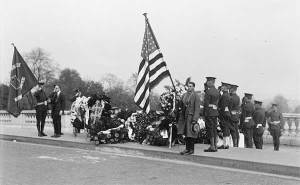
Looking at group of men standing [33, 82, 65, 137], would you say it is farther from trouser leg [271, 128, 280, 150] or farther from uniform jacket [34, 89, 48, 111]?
trouser leg [271, 128, 280, 150]

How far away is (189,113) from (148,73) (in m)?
2.23

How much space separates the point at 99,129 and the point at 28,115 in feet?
31.9

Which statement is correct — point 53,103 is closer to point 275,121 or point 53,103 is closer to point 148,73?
point 148,73

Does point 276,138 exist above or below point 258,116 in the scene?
below

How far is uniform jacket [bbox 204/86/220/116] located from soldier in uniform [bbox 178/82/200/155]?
601mm

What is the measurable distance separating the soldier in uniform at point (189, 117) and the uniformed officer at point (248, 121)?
4.14 m

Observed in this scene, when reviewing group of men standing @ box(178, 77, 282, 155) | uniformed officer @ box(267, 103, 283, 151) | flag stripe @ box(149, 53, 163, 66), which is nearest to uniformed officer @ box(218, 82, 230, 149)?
group of men standing @ box(178, 77, 282, 155)

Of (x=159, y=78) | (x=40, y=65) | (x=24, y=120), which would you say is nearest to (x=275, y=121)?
(x=159, y=78)

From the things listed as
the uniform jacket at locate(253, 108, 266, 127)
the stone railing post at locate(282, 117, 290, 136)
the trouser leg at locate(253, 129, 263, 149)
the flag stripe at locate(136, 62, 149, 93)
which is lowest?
the trouser leg at locate(253, 129, 263, 149)

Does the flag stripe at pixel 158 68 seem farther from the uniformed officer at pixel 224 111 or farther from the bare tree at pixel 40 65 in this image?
the bare tree at pixel 40 65

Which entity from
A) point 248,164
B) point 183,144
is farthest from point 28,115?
point 248,164

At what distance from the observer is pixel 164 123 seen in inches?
468

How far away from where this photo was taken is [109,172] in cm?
848

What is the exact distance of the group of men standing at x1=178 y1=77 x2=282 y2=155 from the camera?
10523mm
